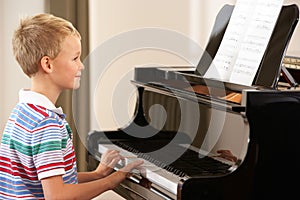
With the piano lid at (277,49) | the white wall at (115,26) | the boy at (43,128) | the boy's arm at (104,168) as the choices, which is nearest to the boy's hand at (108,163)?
the boy's arm at (104,168)

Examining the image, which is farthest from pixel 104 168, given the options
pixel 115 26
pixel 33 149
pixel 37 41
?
pixel 115 26

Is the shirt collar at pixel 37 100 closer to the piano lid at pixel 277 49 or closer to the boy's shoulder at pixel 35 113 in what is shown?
the boy's shoulder at pixel 35 113

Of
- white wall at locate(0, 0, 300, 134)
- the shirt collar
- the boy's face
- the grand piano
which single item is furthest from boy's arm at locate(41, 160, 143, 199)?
white wall at locate(0, 0, 300, 134)

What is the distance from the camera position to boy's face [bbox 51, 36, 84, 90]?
230 centimetres

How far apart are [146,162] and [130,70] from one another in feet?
6.12

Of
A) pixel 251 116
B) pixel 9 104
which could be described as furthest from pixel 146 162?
pixel 9 104

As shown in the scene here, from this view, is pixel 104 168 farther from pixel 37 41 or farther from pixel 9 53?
pixel 9 53

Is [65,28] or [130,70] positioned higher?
[65,28]

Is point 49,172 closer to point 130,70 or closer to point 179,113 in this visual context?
point 179,113

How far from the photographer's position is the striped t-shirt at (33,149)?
7.17 ft

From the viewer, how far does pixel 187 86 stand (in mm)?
2734

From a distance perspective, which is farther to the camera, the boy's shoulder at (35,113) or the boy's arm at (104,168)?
the boy's arm at (104,168)

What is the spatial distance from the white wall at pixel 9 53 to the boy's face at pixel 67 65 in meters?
1.94

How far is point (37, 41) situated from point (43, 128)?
11.9 inches
